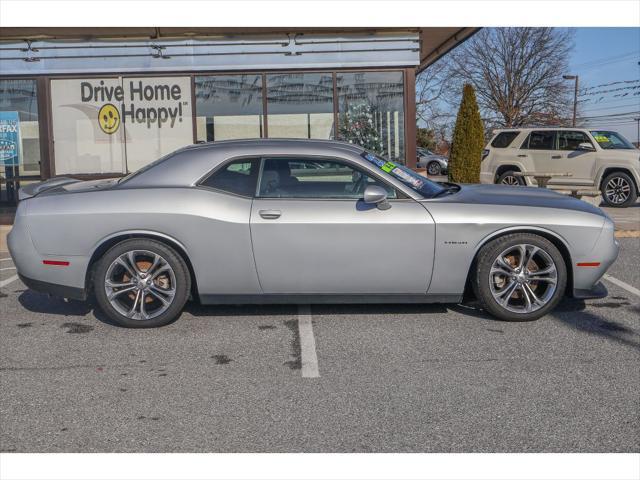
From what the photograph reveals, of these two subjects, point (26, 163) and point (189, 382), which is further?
point (26, 163)

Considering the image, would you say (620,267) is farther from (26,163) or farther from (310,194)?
(26,163)

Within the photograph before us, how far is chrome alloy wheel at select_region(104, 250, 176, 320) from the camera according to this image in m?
5.62

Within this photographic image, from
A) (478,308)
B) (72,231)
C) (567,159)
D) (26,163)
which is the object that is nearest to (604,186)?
(567,159)

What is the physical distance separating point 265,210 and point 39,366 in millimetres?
1957

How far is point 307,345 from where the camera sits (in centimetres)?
519

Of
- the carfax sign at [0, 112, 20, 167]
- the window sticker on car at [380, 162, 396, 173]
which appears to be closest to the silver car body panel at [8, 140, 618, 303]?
the window sticker on car at [380, 162, 396, 173]

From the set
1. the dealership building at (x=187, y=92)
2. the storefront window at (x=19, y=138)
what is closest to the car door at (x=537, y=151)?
the dealership building at (x=187, y=92)

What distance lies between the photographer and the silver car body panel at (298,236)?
5.55 m

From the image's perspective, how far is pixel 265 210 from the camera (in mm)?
5590

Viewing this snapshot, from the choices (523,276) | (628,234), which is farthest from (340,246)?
(628,234)

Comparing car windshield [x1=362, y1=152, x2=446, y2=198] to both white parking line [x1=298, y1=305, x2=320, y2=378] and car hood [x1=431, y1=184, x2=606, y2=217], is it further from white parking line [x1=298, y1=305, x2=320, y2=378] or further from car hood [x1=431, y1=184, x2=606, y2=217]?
white parking line [x1=298, y1=305, x2=320, y2=378]

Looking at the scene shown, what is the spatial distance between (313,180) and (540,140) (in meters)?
11.8

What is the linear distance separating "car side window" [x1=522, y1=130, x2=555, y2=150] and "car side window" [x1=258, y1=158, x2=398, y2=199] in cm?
1153

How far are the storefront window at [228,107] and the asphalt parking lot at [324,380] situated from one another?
7.46m
